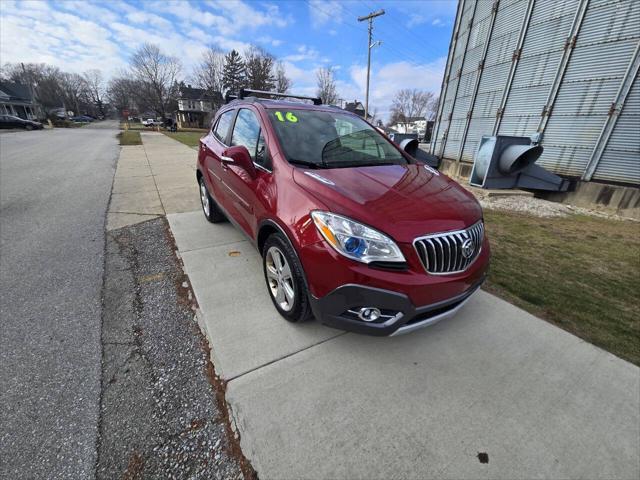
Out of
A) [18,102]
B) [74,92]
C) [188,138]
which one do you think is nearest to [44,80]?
[74,92]

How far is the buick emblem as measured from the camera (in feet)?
6.29

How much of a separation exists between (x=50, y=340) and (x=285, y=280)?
181 cm

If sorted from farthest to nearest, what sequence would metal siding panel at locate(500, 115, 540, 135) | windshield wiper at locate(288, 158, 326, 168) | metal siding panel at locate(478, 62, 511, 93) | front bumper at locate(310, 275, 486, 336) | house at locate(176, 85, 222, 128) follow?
house at locate(176, 85, 222, 128)
metal siding panel at locate(478, 62, 511, 93)
metal siding panel at locate(500, 115, 540, 135)
windshield wiper at locate(288, 158, 326, 168)
front bumper at locate(310, 275, 486, 336)

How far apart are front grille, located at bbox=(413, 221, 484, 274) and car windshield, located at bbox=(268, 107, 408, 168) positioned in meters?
1.05

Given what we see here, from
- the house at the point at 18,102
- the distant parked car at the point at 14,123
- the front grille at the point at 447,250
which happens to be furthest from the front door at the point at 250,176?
the house at the point at 18,102

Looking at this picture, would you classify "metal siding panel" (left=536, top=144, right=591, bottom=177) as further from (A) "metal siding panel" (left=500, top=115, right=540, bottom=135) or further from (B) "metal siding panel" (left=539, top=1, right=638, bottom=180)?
(A) "metal siding panel" (left=500, top=115, right=540, bottom=135)

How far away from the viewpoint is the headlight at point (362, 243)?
67.7 inches

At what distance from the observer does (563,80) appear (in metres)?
7.41

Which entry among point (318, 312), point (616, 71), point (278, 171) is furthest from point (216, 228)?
point (616, 71)

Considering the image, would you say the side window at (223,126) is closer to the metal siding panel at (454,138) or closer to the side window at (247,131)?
the side window at (247,131)

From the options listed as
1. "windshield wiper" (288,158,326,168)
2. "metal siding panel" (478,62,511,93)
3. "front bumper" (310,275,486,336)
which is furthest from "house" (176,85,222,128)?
"front bumper" (310,275,486,336)

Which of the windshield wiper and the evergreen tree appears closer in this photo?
the windshield wiper

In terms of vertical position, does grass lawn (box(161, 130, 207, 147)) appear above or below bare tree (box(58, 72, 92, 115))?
Answer: below

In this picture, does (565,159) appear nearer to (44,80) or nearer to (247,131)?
(247,131)
